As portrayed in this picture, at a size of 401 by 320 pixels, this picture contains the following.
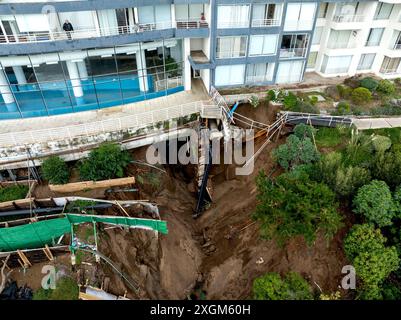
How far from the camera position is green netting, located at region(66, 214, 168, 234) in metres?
20.3

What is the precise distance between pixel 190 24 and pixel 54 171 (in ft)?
59.7

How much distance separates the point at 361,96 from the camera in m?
29.5

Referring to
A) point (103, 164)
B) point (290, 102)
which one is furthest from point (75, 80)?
point (290, 102)

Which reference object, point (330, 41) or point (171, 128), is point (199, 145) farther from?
point (330, 41)

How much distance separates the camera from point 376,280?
57.6 ft

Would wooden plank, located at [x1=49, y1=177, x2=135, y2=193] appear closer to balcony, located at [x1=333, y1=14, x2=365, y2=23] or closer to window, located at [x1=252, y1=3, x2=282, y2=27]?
window, located at [x1=252, y1=3, x2=282, y2=27]

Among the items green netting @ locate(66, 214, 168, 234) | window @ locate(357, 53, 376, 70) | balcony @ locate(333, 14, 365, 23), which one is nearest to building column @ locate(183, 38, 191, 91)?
green netting @ locate(66, 214, 168, 234)

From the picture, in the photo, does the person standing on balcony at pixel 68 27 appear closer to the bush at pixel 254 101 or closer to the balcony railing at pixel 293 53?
the bush at pixel 254 101

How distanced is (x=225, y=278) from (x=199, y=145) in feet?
39.1

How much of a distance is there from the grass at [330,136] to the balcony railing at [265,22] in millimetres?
11157

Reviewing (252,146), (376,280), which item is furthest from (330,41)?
(376,280)

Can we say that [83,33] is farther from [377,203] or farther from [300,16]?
[377,203]

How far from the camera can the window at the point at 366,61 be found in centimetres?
3366

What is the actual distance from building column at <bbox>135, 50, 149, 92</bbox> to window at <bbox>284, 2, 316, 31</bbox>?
14375 millimetres
